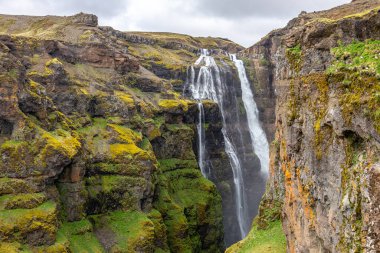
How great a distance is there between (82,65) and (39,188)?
3271 centimetres

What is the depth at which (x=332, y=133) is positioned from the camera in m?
15.4

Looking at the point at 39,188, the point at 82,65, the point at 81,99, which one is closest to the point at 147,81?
the point at 82,65

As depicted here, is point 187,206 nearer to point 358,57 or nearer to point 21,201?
point 21,201

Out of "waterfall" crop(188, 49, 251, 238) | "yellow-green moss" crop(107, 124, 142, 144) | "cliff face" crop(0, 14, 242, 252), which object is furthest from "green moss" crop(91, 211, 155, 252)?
"waterfall" crop(188, 49, 251, 238)

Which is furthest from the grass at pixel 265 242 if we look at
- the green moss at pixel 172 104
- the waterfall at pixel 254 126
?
the waterfall at pixel 254 126

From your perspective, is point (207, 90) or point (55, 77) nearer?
point (55, 77)

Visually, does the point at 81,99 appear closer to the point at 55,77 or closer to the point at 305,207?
the point at 55,77

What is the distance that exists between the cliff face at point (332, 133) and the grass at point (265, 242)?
3.00m

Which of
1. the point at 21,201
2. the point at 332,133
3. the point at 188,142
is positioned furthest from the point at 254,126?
the point at 332,133

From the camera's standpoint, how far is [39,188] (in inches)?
1555

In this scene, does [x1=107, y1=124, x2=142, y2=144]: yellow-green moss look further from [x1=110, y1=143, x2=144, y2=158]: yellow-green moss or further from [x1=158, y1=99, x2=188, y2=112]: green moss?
[x1=158, y1=99, x2=188, y2=112]: green moss

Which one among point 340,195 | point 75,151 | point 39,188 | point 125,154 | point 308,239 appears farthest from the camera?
point 125,154

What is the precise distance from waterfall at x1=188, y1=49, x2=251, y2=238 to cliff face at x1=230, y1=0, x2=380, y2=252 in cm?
5170

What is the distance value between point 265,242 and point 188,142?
4083 centimetres
